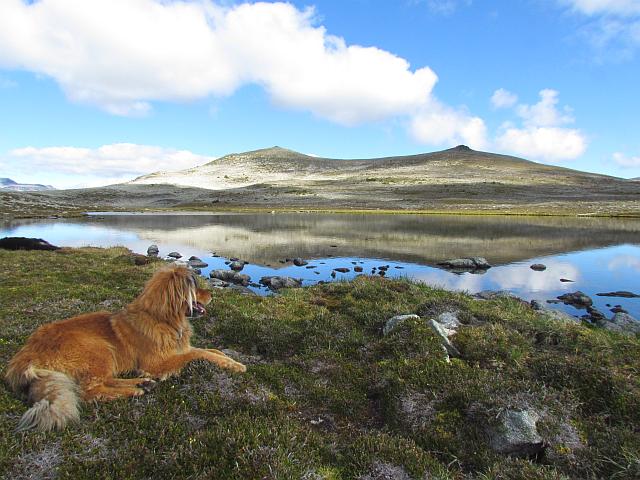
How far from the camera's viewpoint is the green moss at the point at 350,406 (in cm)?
518

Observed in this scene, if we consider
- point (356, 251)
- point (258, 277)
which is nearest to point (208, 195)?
point (356, 251)

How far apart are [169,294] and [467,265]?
27.0 metres

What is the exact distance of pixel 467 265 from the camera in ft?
98.9

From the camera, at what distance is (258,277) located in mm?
25172

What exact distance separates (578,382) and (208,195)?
149715 millimetres

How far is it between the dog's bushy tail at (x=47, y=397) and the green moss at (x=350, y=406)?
18 cm

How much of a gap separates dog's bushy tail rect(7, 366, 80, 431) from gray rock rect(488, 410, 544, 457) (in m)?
6.41

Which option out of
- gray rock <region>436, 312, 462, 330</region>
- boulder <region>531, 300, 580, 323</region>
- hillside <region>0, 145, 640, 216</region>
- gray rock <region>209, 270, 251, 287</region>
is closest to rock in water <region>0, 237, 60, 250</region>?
gray rock <region>209, 270, 251, 287</region>

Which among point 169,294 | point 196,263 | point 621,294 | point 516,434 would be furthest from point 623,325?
point 196,263

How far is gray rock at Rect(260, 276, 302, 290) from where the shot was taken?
21609 millimetres

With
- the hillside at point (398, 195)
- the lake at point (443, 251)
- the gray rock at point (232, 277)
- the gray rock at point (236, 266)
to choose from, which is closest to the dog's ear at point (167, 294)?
the lake at point (443, 251)

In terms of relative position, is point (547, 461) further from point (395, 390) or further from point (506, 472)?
point (395, 390)

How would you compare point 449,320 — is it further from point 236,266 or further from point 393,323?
point 236,266

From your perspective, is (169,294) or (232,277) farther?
(232,277)
